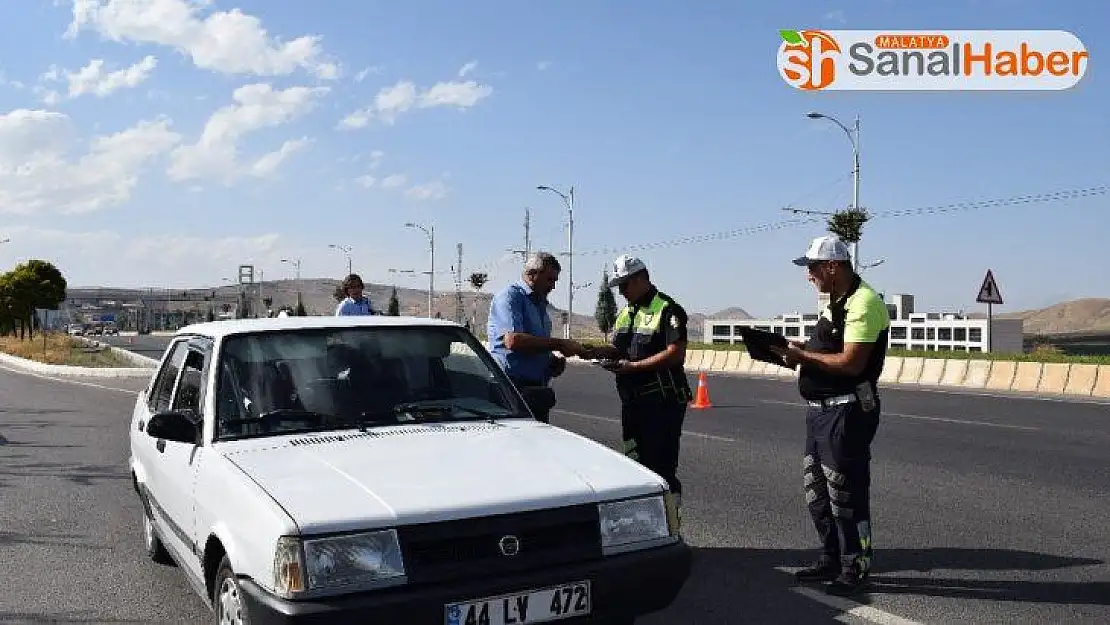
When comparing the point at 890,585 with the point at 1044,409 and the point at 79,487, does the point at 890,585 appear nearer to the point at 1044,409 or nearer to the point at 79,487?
the point at 79,487

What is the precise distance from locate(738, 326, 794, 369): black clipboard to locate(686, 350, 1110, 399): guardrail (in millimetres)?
14755

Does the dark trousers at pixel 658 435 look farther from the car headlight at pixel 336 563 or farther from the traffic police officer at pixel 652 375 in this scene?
the car headlight at pixel 336 563

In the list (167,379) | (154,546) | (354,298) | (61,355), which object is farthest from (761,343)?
(61,355)

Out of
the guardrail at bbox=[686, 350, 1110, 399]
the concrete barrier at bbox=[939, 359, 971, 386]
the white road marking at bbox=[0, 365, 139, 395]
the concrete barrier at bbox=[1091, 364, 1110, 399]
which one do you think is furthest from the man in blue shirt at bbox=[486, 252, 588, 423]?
the concrete barrier at bbox=[939, 359, 971, 386]

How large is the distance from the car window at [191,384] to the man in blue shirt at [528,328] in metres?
1.86

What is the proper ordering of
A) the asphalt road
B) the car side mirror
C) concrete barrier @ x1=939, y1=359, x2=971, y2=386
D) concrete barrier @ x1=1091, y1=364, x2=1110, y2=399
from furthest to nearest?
1. concrete barrier @ x1=939, y1=359, x2=971, y2=386
2. concrete barrier @ x1=1091, y1=364, x2=1110, y2=399
3. the asphalt road
4. the car side mirror

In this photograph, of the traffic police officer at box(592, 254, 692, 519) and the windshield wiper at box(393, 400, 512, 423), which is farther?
the traffic police officer at box(592, 254, 692, 519)

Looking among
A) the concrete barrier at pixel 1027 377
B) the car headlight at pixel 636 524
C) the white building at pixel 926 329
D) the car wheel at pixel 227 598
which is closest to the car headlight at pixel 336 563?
the car wheel at pixel 227 598

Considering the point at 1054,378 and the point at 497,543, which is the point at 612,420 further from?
the point at 1054,378

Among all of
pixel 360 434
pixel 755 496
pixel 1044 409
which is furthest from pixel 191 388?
pixel 1044 409

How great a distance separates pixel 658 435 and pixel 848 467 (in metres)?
1.18

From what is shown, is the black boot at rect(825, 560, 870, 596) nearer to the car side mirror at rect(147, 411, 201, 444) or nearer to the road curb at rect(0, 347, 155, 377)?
the car side mirror at rect(147, 411, 201, 444)

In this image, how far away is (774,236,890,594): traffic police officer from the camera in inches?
207

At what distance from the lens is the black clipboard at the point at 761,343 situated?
18.0ft
